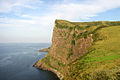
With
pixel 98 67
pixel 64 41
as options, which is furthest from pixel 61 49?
pixel 98 67

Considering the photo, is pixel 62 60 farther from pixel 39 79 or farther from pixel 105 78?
pixel 105 78

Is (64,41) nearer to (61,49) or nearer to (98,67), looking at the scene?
(61,49)

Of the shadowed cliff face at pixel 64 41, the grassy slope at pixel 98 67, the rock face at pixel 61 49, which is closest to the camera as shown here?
the grassy slope at pixel 98 67

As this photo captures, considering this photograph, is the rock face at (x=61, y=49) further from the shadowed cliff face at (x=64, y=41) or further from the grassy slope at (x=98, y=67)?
the grassy slope at (x=98, y=67)

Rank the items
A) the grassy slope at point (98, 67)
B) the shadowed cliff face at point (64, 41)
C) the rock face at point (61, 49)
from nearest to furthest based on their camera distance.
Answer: the grassy slope at point (98, 67), the shadowed cliff face at point (64, 41), the rock face at point (61, 49)

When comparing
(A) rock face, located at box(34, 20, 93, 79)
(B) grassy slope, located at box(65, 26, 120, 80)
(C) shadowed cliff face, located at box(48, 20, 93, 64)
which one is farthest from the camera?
(A) rock face, located at box(34, 20, 93, 79)

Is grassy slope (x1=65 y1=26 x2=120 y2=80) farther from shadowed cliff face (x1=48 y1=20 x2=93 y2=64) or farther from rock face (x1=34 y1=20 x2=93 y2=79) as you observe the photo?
shadowed cliff face (x1=48 y1=20 x2=93 y2=64)

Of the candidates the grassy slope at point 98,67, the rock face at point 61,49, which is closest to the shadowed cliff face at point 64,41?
the rock face at point 61,49

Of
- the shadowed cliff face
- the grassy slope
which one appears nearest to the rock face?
the shadowed cliff face

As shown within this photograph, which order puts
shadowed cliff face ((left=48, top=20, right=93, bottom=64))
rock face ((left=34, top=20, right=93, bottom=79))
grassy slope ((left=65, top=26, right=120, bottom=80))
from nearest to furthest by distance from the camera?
grassy slope ((left=65, top=26, right=120, bottom=80)) < shadowed cliff face ((left=48, top=20, right=93, bottom=64)) < rock face ((left=34, top=20, right=93, bottom=79))

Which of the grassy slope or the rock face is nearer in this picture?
the grassy slope

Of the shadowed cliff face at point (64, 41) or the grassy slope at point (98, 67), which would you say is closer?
the grassy slope at point (98, 67)

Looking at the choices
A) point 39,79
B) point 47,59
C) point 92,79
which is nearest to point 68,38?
point 47,59

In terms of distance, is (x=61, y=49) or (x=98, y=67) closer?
(x=98, y=67)
